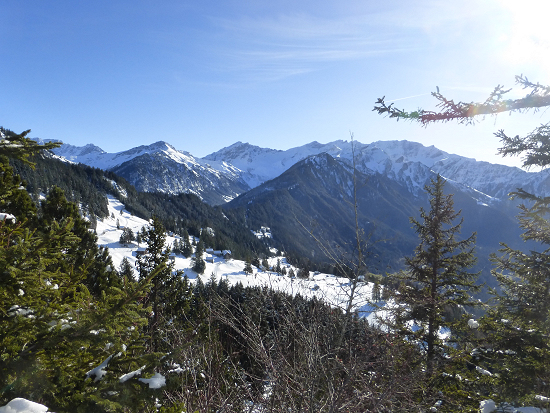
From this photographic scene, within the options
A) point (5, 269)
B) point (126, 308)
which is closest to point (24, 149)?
point (5, 269)

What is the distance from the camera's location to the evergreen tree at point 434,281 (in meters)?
8.66

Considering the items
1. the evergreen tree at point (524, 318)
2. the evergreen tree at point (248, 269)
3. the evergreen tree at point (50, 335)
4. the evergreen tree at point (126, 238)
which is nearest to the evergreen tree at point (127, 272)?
the evergreen tree at point (50, 335)

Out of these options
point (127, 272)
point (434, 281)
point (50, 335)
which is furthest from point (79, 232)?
point (434, 281)

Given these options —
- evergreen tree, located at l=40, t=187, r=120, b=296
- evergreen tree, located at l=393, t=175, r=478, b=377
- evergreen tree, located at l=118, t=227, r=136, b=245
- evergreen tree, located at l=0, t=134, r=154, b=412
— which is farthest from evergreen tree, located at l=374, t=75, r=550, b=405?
evergreen tree, located at l=118, t=227, r=136, b=245

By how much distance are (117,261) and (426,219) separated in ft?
242

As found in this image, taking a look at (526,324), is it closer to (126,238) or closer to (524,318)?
(524,318)

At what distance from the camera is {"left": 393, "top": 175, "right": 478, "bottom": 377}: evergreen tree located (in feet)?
28.4

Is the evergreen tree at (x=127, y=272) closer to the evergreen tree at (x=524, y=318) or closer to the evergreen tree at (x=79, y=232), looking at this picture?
the evergreen tree at (x=79, y=232)

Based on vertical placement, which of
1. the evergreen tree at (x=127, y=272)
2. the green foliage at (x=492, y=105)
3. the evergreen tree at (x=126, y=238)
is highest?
the green foliage at (x=492, y=105)

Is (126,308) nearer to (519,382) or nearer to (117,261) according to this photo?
(519,382)

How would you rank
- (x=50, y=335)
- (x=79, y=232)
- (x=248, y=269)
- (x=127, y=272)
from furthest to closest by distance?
(x=248, y=269), (x=79, y=232), (x=127, y=272), (x=50, y=335)

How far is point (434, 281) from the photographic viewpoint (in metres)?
9.39

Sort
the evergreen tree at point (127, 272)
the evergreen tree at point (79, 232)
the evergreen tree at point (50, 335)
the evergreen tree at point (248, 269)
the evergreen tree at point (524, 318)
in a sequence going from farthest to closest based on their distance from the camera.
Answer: the evergreen tree at point (79, 232) < the evergreen tree at point (248, 269) < the evergreen tree at point (524, 318) < the evergreen tree at point (127, 272) < the evergreen tree at point (50, 335)

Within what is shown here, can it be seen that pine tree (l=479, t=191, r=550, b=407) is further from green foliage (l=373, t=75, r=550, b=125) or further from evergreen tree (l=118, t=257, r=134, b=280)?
evergreen tree (l=118, t=257, r=134, b=280)
